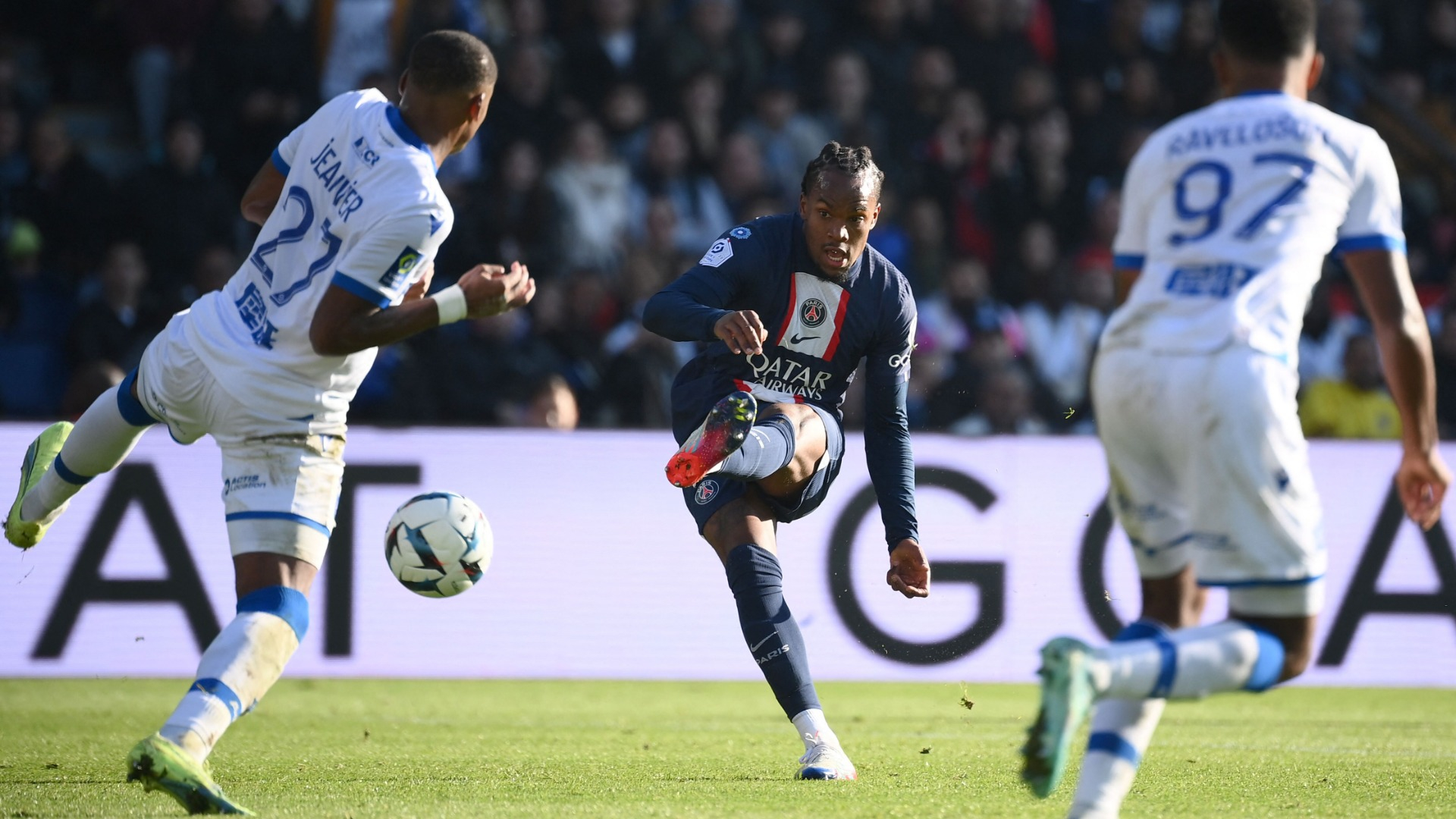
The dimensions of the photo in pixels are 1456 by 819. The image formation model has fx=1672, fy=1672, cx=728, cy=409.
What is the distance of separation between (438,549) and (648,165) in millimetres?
7872

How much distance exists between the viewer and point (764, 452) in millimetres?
5605

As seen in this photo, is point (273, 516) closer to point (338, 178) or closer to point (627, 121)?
point (338, 178)

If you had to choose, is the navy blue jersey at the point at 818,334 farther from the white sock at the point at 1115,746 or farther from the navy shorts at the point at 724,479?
the white sock at the point at 1115,746

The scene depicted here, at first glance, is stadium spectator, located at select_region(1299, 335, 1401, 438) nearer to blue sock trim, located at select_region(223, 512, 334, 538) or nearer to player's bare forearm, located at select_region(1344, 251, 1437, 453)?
player's bare forearm, located at select_region(1344, 251, 1437, 453)

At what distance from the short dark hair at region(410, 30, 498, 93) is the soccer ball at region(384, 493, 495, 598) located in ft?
4.69

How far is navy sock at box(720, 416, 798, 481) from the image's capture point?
5.54 meters

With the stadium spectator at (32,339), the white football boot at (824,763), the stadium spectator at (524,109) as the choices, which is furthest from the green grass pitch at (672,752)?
the stadium spectator at (524,109)

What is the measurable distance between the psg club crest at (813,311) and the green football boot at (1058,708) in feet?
8.62

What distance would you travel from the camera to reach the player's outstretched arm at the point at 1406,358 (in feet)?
12.2

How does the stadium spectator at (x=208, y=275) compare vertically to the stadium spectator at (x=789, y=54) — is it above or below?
below

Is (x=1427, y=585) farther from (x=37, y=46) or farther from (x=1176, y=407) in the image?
(x=37, y=46)

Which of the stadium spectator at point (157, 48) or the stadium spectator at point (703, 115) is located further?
the stadium spectator at point (703, 115)

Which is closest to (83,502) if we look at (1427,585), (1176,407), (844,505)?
(844,505)

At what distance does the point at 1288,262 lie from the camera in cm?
375
